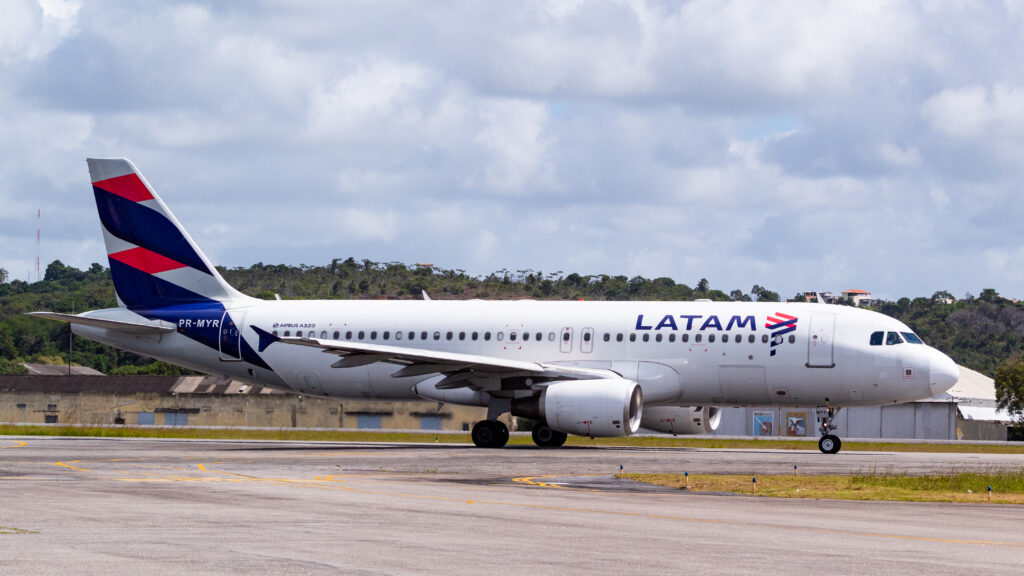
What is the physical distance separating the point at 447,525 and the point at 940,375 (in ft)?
76.4

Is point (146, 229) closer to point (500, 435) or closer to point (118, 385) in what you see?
point (500, 435)

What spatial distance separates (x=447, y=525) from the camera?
50.8 ft

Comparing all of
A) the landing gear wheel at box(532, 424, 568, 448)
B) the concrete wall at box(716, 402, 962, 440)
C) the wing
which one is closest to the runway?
the wing

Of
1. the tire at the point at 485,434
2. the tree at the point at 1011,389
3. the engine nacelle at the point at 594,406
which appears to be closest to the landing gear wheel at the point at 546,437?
the tire at the point at 485,434

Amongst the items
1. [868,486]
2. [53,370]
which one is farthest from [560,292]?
[868,486]

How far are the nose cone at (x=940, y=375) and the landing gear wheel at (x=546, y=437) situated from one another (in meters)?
10.4

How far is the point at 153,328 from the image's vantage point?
41.2 meters

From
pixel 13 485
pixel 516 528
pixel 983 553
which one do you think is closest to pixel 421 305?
pixel 13 485

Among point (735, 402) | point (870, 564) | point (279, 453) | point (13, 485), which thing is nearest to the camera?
point (870, 564)

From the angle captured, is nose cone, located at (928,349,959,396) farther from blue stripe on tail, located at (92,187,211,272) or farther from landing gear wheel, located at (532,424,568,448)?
blue stripe on tail, located at (92,187,211,272)

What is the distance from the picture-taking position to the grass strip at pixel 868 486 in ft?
68.4

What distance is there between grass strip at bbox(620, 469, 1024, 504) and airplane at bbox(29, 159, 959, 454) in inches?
406

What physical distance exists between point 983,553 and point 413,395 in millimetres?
27637

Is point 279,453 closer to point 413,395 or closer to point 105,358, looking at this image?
point 413,395
